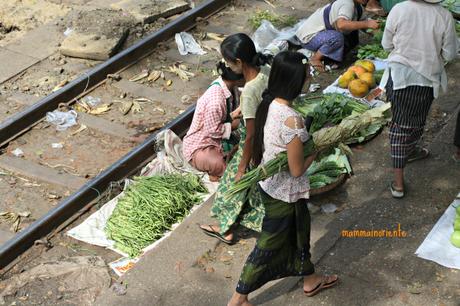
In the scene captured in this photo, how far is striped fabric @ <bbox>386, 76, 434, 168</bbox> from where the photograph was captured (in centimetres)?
603

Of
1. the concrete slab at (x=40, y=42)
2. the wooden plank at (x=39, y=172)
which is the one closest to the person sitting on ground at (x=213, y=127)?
the wooden plank at (x=39, y=172)

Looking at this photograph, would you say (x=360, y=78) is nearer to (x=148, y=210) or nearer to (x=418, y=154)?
(x=418, y=154)

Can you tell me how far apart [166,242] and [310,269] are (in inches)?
56.0

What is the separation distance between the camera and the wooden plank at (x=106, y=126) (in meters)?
8.31

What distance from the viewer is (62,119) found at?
8.48m

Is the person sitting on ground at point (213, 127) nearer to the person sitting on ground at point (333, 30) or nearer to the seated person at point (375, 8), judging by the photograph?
the person sitting on ground at point (333, 30)

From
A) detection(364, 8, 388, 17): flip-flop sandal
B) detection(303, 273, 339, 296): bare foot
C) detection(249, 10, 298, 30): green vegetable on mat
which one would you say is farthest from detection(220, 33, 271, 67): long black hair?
detection(364, 8, 388, 17): flip-flop sandal

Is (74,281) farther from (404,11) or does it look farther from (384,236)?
(404,11)

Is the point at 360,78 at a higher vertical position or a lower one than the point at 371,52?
higher

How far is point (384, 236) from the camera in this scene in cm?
593

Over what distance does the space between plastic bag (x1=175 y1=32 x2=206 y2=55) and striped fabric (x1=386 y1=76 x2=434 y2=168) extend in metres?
4.28

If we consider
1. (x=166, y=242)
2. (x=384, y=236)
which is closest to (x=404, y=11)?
(x=384, y=236)

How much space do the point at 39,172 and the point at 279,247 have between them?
359cm

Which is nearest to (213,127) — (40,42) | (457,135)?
(457,135)
